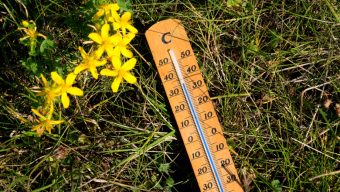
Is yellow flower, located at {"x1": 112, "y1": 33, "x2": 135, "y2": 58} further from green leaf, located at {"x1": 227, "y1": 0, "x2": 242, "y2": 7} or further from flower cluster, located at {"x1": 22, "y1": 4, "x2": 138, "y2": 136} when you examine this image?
green leaf, located at {"x1": 227, "y1": 0, "x2": 242, "y2": 7}

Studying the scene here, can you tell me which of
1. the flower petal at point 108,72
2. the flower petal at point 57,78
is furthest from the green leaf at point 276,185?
the flower petal at point 57,78

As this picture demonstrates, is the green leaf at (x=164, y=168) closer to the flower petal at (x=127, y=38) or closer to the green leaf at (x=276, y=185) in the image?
the green leaf at (x=276, y=185)

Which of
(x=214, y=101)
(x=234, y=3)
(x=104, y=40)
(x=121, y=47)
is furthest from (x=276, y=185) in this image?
(x=104, y=40)

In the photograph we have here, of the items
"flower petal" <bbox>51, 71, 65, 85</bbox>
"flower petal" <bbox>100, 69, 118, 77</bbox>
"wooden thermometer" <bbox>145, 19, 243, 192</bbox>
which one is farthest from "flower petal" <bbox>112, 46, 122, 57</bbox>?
"wooden thermometer" <bbox>145, 19, 243, 192</bbox>

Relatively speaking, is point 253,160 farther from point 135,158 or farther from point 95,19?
point 95,19

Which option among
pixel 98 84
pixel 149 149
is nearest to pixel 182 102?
pixel 149 149

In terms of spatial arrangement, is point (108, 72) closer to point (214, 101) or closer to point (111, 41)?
point (111, 41)
